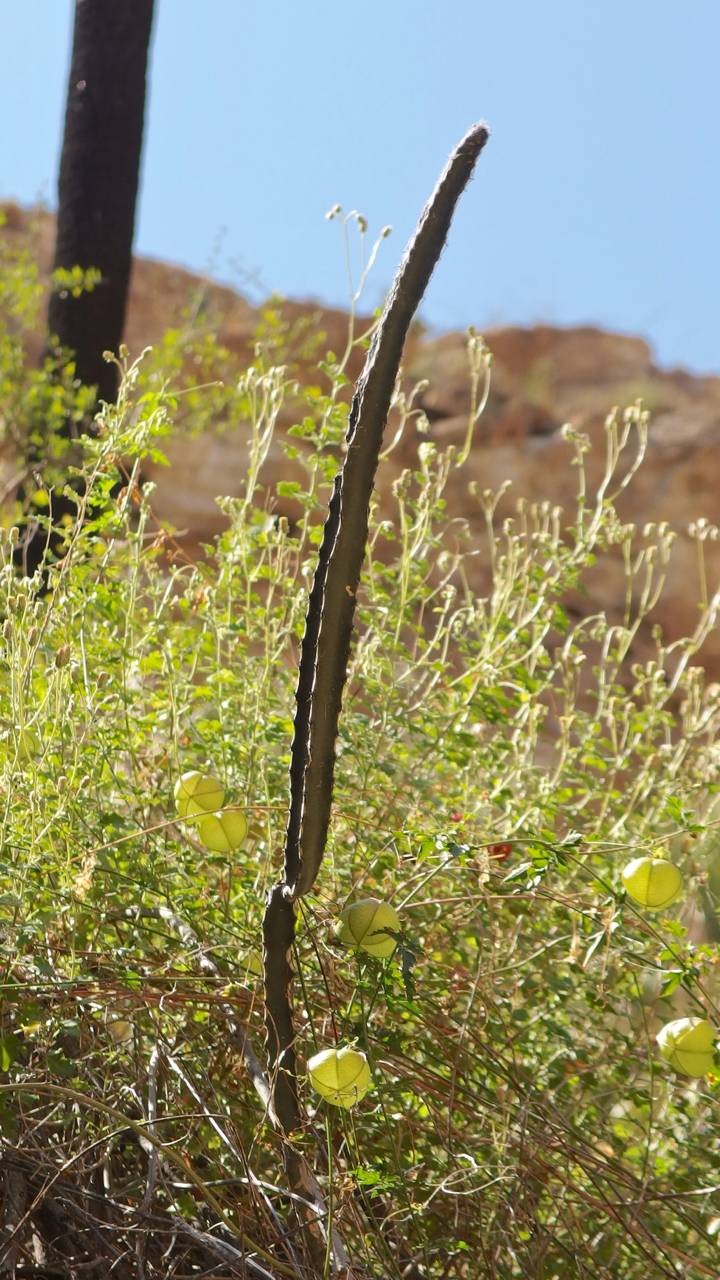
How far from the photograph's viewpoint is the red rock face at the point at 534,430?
8.75 metres

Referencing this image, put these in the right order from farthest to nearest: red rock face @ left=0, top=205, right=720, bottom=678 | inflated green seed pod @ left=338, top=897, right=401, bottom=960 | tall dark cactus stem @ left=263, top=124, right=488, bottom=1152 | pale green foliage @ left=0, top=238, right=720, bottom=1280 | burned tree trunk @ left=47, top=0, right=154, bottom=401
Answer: red rock face @ left=0, top=205, right=720, bottom=678
burned tree trunk @ left=47, top=0, right=154, bottom=401
pale green foliage @ left=0, top=238, right=720, bottom=1280
inflated green seed pod @ left=338, top=897, right=401, bottom=960
tall dark cactus stem @ left=263, top=124, right=488, bottom=1152

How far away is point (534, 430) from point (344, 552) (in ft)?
29.1

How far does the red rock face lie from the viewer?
28.7 feet

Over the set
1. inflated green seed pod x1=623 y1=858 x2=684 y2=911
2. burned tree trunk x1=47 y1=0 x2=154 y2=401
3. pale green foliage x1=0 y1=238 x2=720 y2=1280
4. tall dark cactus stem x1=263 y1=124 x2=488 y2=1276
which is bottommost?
pale green foliage x1=0 y1=238 x2=720 y2=1280

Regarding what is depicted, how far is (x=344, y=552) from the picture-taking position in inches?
34.2

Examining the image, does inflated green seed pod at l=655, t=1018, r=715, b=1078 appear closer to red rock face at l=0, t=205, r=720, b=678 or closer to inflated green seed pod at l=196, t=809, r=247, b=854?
inflated green seed pod at l=196, t=809, r=247, b=854

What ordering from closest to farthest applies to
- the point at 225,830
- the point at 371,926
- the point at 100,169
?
the point at 371,926
the point at 225,830
the point at 100,169

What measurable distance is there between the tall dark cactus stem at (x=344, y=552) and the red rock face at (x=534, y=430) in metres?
7.20

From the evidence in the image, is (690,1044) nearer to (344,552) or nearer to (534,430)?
(344,552)

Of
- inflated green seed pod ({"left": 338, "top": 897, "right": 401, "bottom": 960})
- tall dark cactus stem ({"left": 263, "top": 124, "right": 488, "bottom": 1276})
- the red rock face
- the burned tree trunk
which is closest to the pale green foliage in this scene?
inflated green seed pod ({"left": 338, "top": 897, "right": 401, "bottom": 960})

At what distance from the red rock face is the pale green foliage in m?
6.47

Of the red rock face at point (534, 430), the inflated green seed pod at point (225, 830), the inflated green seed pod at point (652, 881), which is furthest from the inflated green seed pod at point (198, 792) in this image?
the red rock face at point (534, 430)

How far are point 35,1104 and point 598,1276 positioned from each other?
1.95ft

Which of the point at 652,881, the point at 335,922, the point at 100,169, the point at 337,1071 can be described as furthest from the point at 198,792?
the point at 100,169
